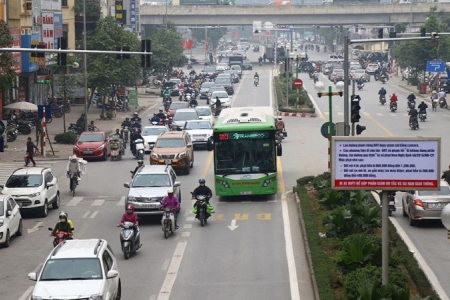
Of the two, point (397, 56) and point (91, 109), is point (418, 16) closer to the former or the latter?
point (397, 56)

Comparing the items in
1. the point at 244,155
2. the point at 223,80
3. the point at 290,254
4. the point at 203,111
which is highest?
the point at 244,155

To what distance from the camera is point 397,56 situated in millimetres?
109500

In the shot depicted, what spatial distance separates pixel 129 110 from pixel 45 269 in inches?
2389

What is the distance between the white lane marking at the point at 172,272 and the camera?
73.8 feet

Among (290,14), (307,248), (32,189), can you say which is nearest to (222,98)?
(32,189)

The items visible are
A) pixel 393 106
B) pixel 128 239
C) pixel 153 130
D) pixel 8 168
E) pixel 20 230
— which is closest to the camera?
pixel 128 239

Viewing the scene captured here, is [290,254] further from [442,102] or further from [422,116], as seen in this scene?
[442,102]

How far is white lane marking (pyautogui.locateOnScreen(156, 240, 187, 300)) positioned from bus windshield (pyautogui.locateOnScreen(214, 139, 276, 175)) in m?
6.56

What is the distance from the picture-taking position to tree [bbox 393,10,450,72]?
96.8 m

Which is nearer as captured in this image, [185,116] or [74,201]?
[74,201]

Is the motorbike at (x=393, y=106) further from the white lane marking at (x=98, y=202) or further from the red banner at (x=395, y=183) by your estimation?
the red banner at (x=395, y=183)

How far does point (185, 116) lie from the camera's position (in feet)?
193

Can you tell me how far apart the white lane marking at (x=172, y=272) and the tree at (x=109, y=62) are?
139ft

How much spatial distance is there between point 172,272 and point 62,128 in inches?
1608
